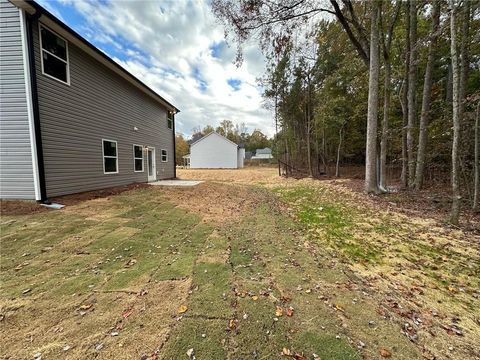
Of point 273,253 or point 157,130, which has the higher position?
point 157,130

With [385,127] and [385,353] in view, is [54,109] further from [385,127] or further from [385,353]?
[385,127]

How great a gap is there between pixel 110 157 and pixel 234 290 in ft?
29.5

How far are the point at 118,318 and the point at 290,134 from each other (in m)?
23.5

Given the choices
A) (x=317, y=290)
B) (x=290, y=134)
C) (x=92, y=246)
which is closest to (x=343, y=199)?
(x=317, y=290)

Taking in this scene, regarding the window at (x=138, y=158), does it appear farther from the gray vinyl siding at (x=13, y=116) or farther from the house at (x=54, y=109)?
the gray vinyl siding at (x=13, y=116)

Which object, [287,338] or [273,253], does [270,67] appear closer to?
[273,253]

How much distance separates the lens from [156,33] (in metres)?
10.5

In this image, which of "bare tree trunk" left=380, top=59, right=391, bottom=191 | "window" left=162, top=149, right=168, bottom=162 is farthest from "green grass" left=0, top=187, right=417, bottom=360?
"window" left=162, top=149, right=168, bottom=162

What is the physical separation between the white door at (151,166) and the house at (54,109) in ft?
8.06

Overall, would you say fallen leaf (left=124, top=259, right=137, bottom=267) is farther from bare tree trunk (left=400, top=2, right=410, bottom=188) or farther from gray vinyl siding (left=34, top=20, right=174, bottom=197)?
bare tree trunk (left=400, top=2, right=410, bottom=188)

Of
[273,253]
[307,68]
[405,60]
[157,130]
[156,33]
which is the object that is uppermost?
[307,68]

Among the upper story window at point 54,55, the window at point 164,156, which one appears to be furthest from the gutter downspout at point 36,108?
the window at point 164,156

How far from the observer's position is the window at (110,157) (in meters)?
8.87

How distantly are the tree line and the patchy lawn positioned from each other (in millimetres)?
2887
